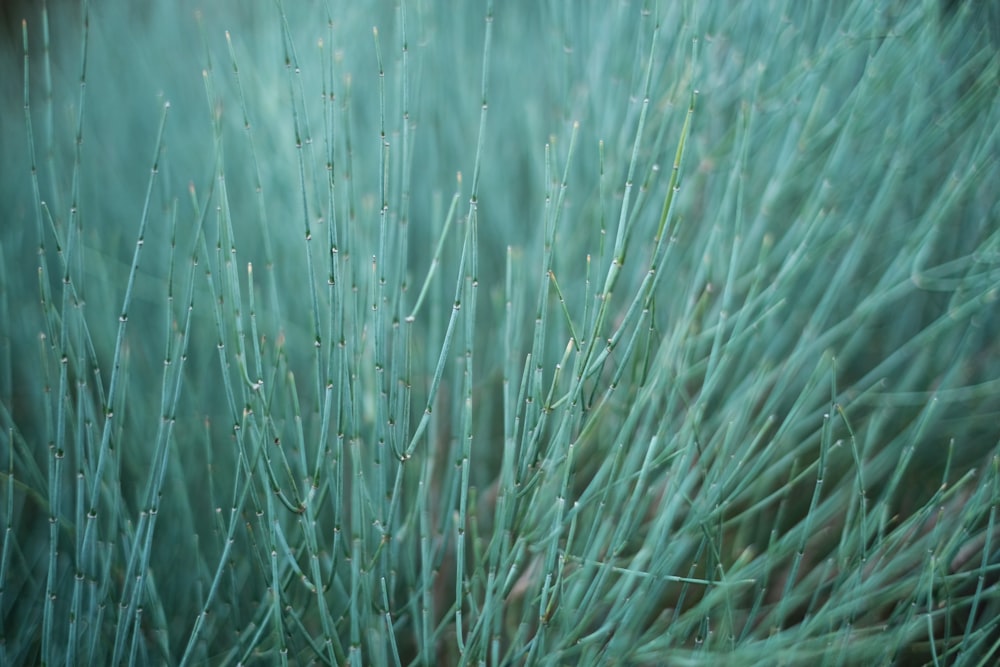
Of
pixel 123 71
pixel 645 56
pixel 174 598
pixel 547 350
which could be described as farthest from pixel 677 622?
pixel 123 71

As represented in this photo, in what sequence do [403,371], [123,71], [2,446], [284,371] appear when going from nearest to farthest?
[403,371] → [284,371] → [2,446] → [123,71]

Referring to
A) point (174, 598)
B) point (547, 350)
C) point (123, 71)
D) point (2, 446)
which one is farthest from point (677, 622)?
point (123, 71)

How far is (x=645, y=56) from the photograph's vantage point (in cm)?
93

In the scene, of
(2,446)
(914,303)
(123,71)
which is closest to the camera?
(2,446)

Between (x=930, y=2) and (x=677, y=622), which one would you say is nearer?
(x=677, y=622)

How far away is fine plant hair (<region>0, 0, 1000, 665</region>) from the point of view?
2.18ft

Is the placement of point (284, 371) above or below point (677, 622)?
above

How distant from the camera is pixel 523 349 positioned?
95 cm

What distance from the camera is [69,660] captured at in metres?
0.67

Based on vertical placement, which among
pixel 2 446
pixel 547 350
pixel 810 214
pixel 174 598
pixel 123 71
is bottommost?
pixel 174 598

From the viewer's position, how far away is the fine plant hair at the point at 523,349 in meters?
0.66

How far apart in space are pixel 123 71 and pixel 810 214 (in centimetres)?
98

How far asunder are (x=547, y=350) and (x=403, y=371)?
287mm

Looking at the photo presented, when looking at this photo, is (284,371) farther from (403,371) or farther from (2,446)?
(2,446)
